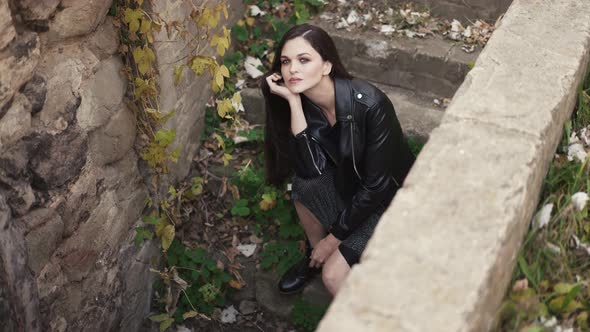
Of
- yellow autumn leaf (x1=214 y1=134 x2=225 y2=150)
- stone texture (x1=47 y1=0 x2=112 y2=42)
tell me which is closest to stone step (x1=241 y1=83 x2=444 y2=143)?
yellow autumn leaf (x1=214 y1=134 x2=225 y2=150)

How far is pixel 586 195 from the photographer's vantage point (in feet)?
7.95

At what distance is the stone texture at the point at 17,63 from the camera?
2.60m

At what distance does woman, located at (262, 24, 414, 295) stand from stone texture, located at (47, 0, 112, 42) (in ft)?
2.82

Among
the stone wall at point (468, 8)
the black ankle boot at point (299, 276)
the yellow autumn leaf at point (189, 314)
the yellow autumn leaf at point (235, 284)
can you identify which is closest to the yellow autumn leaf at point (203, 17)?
the black ankle boot at point (299, 276)

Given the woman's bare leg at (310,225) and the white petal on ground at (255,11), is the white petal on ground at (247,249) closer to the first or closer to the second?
the woman's bare leg at (310,225)

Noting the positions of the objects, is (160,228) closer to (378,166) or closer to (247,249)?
(247,249)

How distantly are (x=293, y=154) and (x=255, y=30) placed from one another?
63.0 inches

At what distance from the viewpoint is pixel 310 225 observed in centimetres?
377

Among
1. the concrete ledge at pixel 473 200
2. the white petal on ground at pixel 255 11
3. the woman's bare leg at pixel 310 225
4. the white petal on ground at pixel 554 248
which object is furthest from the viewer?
the white petal on ground at pixel 255 11

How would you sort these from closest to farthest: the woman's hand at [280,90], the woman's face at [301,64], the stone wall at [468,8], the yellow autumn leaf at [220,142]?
1. the woman's face at [301,64]
2. the woman's hand at [280,90]
3. the yellow autumn leaf at [220,142]
4. the stone wall at [468,8]

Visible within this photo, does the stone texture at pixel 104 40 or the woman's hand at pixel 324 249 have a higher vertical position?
the stone texture at pixel 104 40

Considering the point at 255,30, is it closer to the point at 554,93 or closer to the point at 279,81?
the point at 279,81

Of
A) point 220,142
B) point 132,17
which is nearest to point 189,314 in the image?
point 220,142

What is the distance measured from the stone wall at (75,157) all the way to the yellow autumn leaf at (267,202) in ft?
2.16
